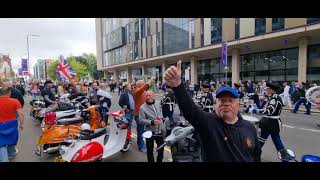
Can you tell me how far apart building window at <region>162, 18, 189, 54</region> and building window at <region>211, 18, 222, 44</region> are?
5443 millimetres

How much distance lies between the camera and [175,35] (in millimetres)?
37031

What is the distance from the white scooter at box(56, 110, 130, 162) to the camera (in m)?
4.64

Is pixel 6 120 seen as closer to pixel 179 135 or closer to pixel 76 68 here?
pixel 179 135

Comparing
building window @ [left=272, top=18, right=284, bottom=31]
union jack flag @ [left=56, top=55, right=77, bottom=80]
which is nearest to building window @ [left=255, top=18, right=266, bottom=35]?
building window @ [left=272, top=18, right=284, bottom=31]

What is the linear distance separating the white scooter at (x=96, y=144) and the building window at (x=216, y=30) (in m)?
24.2

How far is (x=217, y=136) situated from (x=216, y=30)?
27726 mm

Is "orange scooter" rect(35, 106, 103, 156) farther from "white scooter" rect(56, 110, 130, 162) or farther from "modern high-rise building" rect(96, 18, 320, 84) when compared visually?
"modern high-rise building" rect(96, 18, 320, 84)

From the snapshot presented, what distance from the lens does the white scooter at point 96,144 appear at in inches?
183

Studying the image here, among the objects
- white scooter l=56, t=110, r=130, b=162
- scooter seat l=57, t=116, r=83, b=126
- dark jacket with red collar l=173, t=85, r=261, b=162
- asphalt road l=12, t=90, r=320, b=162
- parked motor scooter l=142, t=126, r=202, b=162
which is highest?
dark jacket with red collar l=173, t=85, r=261, b=162

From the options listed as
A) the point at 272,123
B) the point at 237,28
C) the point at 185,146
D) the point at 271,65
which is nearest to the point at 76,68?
the point at 237,28

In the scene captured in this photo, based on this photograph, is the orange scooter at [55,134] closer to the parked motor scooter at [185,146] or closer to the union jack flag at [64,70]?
the parked motor scooter at [185,146]

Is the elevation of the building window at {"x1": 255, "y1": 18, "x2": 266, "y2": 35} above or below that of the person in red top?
above
